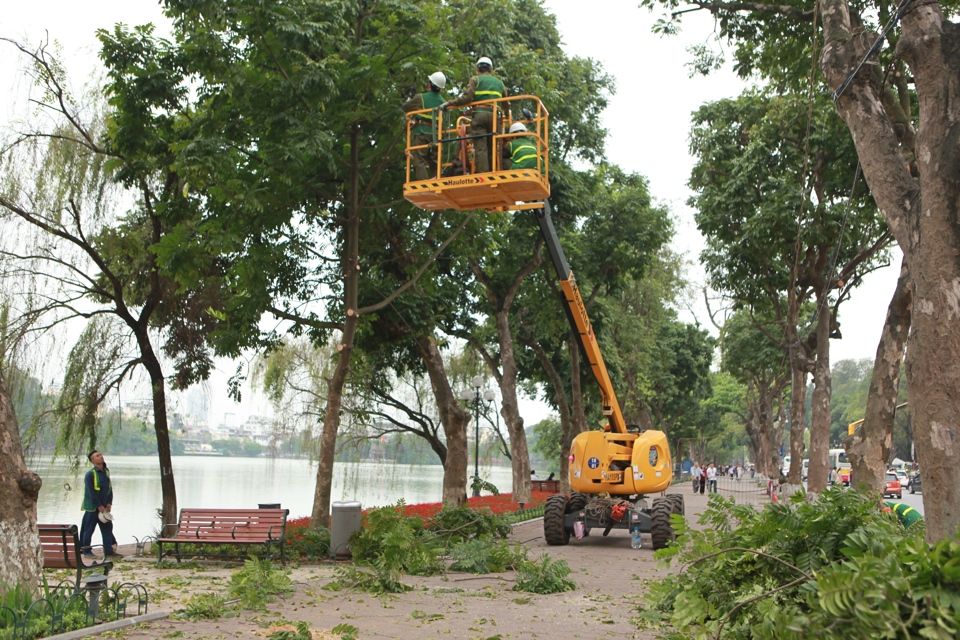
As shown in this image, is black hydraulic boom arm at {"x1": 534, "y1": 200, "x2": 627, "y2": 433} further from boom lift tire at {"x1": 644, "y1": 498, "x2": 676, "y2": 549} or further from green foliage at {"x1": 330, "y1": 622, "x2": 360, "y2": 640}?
green foliage at {"x1": 330, "y1": 622, "x2": 360, "y2": 640}

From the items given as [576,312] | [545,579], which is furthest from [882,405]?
[576,312]

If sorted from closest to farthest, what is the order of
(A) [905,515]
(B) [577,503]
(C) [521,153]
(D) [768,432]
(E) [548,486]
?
(A) [905,515] → (C) [521,153] → (B) [577,503] → (E) [548,486] → (D) [768,432]

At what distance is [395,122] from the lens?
593 inches

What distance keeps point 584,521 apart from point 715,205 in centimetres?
971

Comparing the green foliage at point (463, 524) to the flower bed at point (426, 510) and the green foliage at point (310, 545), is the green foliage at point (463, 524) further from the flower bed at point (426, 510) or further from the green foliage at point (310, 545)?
the green foliage at point (310, 545)

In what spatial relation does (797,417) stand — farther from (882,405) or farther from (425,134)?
(425,134)

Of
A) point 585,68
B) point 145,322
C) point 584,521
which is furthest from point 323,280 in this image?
point 585,68

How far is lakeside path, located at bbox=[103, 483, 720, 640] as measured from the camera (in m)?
8.20

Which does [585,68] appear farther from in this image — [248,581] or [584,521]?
[248,581]

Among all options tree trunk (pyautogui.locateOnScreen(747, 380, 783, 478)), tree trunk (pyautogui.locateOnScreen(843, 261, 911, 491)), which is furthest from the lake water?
tree trunk (pyautogui.locateOnScreen(747, 380, 783, 478))

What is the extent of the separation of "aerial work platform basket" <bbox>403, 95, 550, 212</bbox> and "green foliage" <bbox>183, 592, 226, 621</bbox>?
632cm

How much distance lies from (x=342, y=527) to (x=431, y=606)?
468cm

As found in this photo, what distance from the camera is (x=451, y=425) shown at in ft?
64.7

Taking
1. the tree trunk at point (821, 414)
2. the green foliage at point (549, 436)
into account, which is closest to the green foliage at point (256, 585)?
the tree trunk at point (821, 414)
